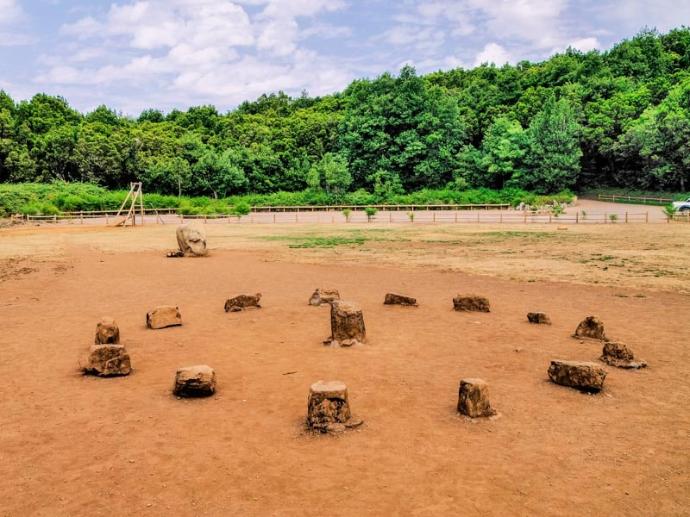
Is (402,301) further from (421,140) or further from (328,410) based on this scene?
(421,140)

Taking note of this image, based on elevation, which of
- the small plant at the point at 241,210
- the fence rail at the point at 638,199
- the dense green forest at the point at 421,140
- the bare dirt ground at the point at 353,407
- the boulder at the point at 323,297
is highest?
the dense green forest at the point at 421,140

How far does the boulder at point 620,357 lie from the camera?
7.41 m

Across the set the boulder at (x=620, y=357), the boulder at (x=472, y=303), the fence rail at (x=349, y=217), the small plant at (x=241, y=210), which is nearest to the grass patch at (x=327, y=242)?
the boulder at (x=472, y=303)

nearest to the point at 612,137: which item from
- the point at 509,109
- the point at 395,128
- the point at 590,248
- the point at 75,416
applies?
the point at 509,109

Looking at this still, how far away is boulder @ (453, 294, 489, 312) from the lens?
1073 centimetres

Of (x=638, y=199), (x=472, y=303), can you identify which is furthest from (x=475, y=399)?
(x=638, y=199)

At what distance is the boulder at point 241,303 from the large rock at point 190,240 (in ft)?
31.3

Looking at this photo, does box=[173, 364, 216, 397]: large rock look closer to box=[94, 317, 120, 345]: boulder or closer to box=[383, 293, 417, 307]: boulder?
box=[94, 317, 120, 345]: boulder

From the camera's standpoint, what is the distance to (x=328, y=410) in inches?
216

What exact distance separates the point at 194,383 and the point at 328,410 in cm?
175

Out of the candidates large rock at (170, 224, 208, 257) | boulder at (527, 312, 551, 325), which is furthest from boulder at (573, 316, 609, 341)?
large rock at (170, 224, 208, 257)

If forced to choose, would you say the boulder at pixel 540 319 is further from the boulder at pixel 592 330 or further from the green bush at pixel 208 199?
the green bush at pixel 208 199

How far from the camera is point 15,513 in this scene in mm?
3969

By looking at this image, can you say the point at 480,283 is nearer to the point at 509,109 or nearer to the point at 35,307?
the point at 35,307
